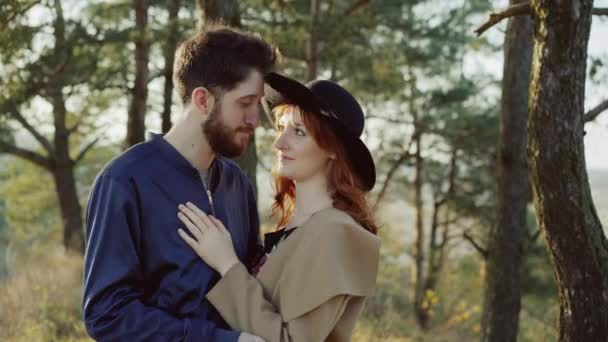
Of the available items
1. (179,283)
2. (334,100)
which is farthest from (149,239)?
(334,100)

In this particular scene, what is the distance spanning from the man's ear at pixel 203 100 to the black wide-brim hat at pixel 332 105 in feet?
0.82

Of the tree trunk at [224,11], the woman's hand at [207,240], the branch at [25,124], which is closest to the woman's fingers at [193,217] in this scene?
the woman's hand at [207,240]

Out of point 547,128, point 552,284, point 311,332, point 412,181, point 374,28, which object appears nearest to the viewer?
point 311,332

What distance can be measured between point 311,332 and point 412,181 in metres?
18.6

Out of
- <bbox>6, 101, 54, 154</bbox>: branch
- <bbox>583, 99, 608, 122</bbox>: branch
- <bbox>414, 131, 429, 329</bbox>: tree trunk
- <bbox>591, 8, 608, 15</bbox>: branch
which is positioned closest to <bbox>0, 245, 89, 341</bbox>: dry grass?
<bbox>6, 101, 54, 154</bbox>: branch

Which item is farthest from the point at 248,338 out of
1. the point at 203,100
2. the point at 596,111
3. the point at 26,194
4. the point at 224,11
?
the point at 26,194

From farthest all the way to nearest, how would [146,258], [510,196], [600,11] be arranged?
[510,196], [600,11], [146,258]

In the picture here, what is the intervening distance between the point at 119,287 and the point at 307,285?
639 mm

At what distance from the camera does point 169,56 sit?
34.2 feet

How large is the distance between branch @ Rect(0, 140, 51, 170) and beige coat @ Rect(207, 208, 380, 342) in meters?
11.8

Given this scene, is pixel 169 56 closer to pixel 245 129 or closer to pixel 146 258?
pixel 245 129

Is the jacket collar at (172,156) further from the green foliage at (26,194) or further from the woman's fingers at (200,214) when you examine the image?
the green foliage at (26,194)

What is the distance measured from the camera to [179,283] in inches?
97.0

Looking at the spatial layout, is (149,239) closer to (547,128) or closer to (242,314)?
(242,314)
